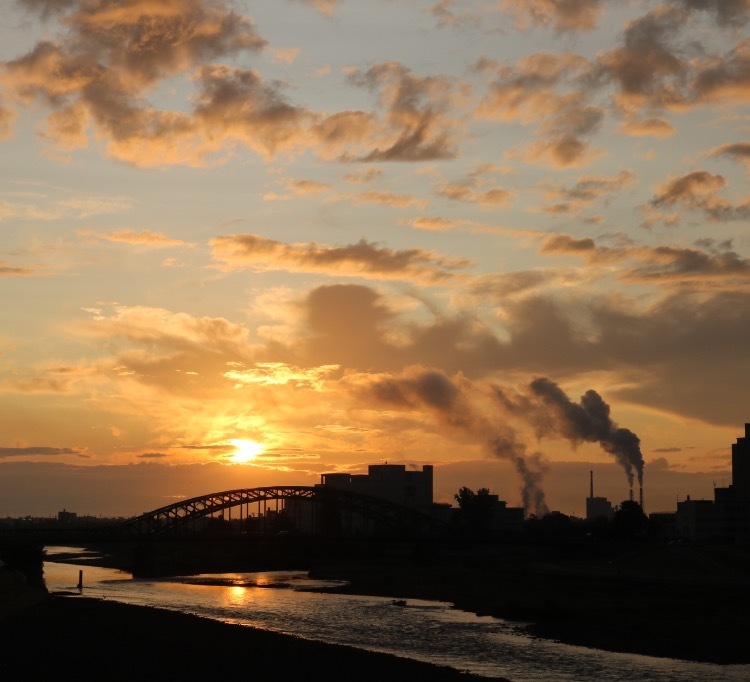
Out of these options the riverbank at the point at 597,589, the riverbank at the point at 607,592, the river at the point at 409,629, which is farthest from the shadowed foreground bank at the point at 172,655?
the riverbank at the point at 597,589

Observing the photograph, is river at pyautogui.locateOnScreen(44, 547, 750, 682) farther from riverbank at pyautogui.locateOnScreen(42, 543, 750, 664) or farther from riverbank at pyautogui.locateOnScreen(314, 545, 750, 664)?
riverbank at pyautogui.locateOnScreen(42, 543, 750, 664)

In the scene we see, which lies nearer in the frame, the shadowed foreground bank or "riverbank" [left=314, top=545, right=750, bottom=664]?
the shadowed foreground bank

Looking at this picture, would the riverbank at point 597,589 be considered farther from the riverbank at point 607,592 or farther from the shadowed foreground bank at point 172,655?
the shadowed foreground bank at point 172,655

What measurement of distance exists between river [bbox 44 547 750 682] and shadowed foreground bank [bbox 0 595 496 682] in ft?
10.3

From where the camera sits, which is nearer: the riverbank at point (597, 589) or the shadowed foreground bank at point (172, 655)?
the shadowed foreground bank at point (172, 655)

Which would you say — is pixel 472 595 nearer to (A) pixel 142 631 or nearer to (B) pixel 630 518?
(A) pixel 142 631

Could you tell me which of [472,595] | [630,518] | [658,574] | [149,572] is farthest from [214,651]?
[630,518]

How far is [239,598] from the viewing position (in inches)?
3305

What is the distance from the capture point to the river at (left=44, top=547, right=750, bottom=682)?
40.0m

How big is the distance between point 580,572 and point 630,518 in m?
74.2

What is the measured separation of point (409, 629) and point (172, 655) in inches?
740

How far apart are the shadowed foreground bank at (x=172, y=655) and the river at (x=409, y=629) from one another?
10.3 ft

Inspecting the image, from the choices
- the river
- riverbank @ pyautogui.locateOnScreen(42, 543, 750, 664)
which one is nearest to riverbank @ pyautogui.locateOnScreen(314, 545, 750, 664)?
riverbank @ pyautogui.locateOnScreen(42, 543, 750, 664)

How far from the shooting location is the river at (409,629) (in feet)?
131
